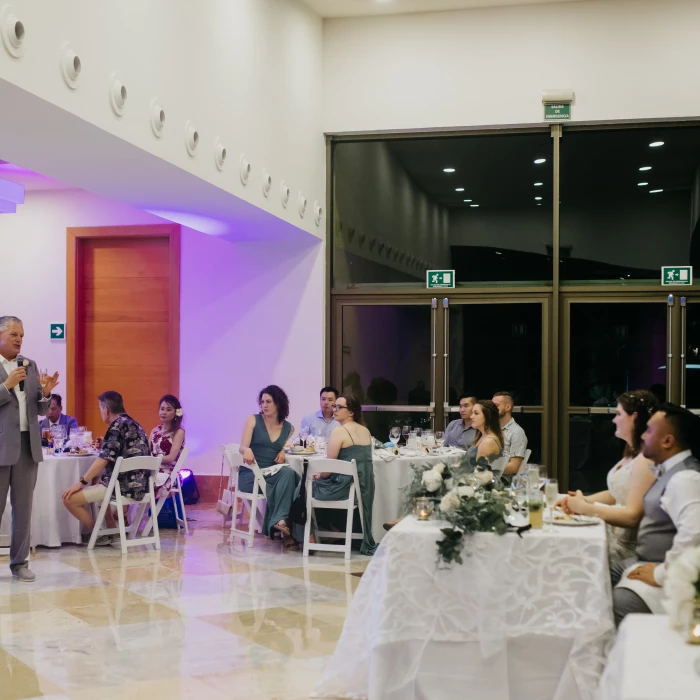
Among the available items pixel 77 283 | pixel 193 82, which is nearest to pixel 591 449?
pixel 193 82

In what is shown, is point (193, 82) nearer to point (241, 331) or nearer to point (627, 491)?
point (241, 331)

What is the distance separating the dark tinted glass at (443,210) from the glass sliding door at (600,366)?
2.19ft

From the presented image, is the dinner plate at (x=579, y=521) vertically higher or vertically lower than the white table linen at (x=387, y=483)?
higher

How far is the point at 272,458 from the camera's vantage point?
7977 mm

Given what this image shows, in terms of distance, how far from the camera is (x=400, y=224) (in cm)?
972

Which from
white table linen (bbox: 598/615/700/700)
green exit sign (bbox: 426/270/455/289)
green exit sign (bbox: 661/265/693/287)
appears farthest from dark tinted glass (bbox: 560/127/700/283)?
white table linen (bbox: 598/615/700/700)

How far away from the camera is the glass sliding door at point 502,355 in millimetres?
9430

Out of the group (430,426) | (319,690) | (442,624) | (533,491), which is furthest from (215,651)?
(430,426)

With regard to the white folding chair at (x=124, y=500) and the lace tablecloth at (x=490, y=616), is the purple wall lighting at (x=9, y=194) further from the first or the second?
the lace tablecloth at (x=490, y=616)

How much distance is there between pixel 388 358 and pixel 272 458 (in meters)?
2.25

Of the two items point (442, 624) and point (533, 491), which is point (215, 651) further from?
point (533, 491)

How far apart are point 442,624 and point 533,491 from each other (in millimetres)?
662

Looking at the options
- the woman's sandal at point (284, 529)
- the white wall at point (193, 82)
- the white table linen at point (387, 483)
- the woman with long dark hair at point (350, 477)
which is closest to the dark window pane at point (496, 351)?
the white wall at point (193, 82)

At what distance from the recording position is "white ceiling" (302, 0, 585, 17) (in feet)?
30.0
